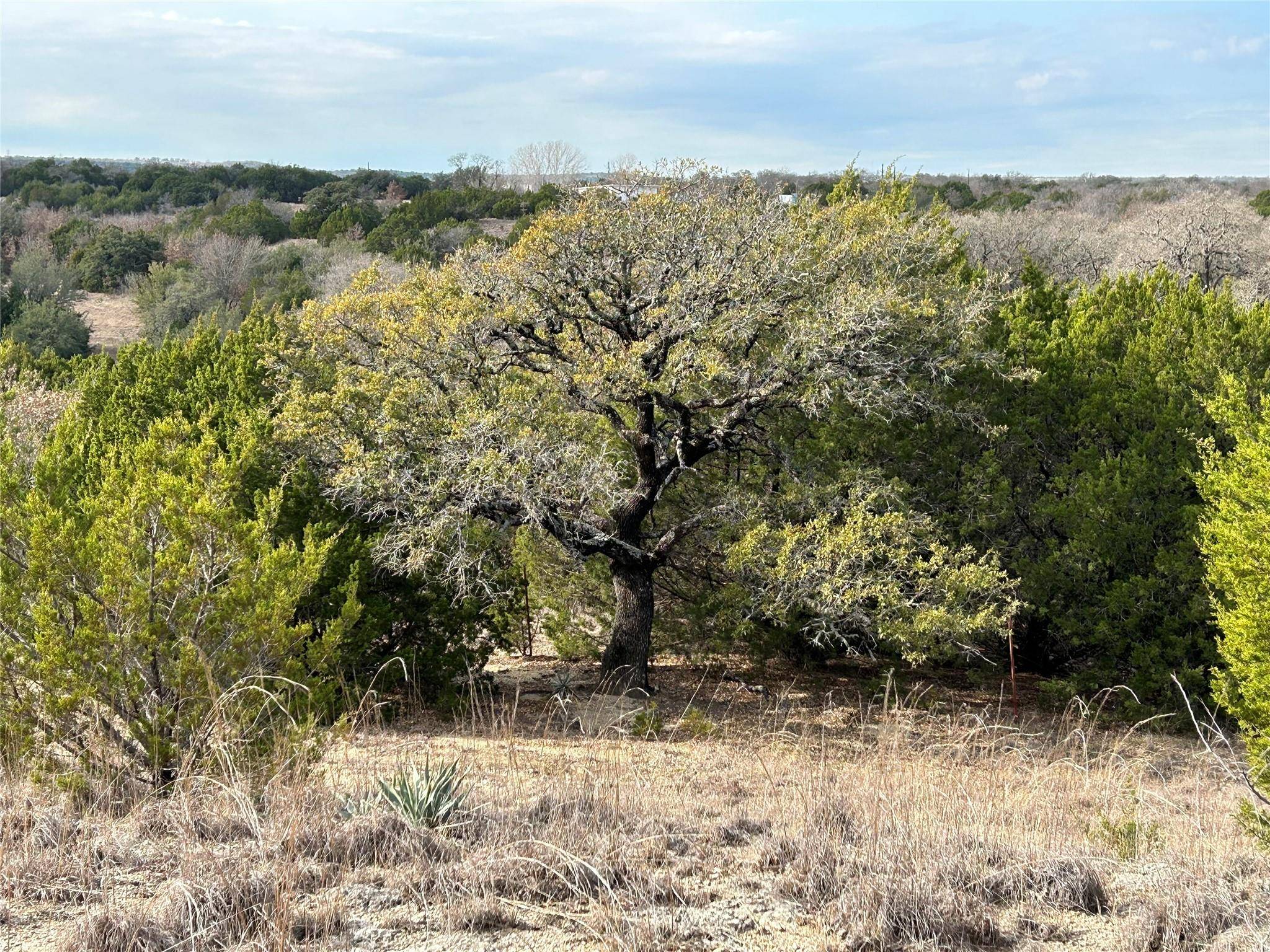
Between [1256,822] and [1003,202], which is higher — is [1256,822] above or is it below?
below

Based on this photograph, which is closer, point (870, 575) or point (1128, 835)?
point (1128, 835)

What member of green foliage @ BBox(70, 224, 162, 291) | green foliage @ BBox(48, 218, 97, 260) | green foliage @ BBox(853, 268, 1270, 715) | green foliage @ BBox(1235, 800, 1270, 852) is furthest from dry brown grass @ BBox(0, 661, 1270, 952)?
green foliage @ BBox(48, 218, 97, 260)

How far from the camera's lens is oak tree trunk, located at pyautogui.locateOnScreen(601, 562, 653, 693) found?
1187 centimetres

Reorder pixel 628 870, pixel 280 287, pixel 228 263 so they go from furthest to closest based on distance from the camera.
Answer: pixel 228 263 < pixel 280 287 < pixel 628 870

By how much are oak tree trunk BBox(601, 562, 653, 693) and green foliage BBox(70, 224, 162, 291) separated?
139 ft

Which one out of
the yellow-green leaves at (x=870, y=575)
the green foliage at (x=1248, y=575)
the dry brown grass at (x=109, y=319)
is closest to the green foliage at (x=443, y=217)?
the dry brown grass at (x=109, y=319)

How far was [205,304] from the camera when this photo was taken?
1590 inches

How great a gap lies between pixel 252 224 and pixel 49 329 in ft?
56.3

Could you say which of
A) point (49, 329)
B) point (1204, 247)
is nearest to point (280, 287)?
point (49, 329)

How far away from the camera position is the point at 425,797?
449cm

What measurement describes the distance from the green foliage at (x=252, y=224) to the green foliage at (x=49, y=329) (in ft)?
42.8

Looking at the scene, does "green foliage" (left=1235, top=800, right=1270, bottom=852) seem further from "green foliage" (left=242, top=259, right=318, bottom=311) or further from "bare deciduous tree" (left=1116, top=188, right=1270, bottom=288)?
"green foliage" (left=242, top=259, right=318, bottom=311)

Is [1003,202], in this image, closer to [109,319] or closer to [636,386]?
[109,319]

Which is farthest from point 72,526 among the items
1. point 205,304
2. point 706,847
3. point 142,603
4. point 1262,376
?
Answer: point 205,304
